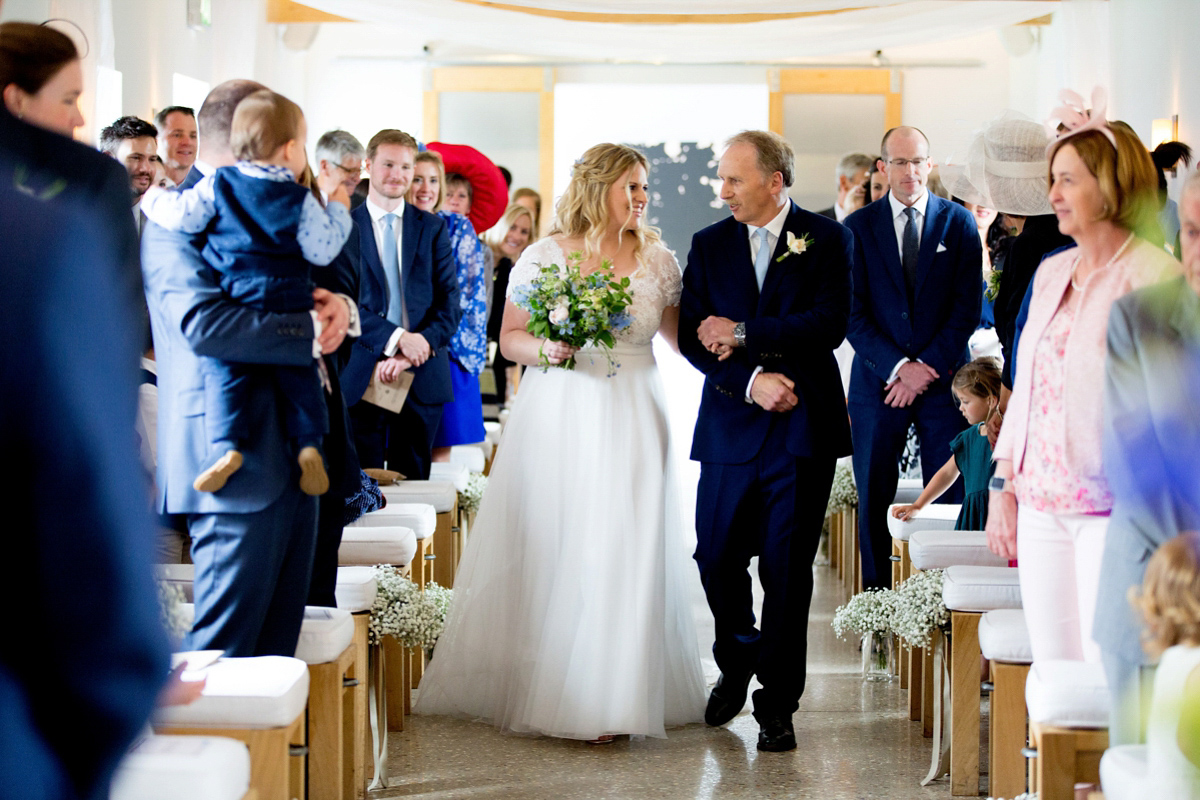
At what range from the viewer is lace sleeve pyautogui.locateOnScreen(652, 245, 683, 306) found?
13.5 feet

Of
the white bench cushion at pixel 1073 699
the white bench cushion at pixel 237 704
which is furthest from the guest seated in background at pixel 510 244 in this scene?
the white bench cushion at pixel 1073 699

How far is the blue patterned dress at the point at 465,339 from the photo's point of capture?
5.66 metres

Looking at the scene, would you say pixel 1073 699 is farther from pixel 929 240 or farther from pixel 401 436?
pixel 401 436

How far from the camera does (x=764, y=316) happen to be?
3908 mm

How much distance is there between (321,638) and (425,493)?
1730mm

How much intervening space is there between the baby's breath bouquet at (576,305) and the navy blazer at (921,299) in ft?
4.87

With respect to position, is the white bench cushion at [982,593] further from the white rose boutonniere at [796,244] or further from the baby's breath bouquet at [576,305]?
the baby's breath bouquet at [576,305]

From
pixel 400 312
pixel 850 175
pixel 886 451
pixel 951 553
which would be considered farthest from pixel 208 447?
pixel 850 175

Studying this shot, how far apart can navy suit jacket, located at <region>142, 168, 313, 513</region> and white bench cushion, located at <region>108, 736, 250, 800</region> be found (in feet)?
2.04

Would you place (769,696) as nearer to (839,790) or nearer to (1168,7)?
(839,790)

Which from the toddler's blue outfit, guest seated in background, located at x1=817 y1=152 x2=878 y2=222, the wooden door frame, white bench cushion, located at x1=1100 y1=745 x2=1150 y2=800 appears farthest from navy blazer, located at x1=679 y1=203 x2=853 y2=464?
the wooden door frame

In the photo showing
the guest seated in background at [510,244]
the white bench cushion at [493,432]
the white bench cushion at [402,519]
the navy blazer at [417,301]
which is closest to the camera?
the white bench cushion at [402,519]

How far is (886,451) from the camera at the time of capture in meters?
5.04

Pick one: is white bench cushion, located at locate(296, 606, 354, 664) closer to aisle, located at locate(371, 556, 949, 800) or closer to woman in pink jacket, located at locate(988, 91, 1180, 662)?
aisle, located at locate(371, 556, 949, 800)
